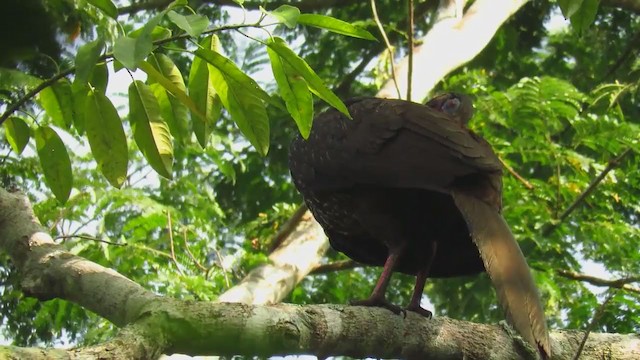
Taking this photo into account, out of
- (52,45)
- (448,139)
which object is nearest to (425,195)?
(448,139)

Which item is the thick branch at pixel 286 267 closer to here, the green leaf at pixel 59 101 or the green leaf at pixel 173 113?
the green leaf at pixel 173 113

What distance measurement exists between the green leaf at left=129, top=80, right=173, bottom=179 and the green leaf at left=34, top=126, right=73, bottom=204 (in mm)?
210

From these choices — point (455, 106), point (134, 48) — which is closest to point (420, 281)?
point (455, 106)

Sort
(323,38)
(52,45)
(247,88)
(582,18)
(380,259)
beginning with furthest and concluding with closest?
(323,38) < (380,259) < (582,18) < (247,88) < (52,45)

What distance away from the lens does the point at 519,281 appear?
9.70 feet

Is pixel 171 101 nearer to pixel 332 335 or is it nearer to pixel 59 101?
pixel 59 101

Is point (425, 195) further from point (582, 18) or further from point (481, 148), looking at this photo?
point (582, 18)

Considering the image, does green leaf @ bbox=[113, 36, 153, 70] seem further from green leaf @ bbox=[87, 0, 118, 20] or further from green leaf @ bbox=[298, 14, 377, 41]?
green leaf @ bbox=[298, 14, 377, 41]

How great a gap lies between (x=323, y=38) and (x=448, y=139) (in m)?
5.46

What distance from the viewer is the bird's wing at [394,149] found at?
11.0 ft

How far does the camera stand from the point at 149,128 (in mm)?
2463

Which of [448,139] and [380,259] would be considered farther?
[380,259]

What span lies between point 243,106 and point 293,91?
0.14 metres

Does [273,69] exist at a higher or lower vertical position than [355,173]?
lower
